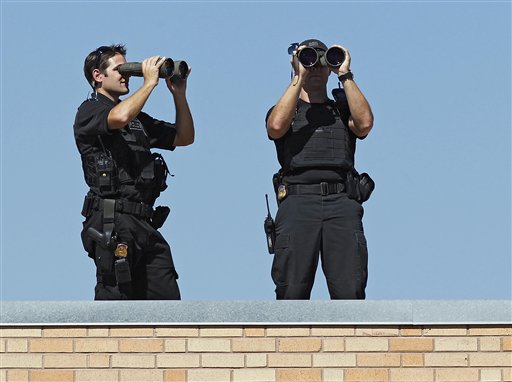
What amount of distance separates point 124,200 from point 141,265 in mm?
417

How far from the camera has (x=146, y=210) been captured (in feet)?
28.3

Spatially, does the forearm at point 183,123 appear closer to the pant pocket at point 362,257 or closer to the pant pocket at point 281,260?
the pant pocket at point 281,260

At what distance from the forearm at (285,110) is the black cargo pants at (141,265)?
100 cm

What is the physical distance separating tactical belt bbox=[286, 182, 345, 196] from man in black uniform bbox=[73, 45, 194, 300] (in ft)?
2.80

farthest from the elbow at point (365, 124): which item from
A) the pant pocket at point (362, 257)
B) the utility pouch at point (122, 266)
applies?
the utility pouch at point (122, 266)

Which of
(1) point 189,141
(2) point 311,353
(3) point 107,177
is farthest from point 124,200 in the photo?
(2) point 311,353

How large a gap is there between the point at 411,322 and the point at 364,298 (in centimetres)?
73

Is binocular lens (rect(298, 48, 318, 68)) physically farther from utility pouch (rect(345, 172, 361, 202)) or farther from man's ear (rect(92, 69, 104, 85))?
man's ear (rect(92, 69, 104, 85))

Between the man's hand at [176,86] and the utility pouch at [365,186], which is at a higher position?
the man's hand at [176,86]

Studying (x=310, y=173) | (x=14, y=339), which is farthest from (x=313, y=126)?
(x=14, y=339)

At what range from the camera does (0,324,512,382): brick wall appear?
768 centimetres

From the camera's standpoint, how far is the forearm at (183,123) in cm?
894

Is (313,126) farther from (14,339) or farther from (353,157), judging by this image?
(14,339)

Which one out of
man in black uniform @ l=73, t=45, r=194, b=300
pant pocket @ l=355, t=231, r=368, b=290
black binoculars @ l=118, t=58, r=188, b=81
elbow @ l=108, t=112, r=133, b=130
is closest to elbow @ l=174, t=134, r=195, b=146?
man in black uniform @ l=73, t=45, r=194, b=300
